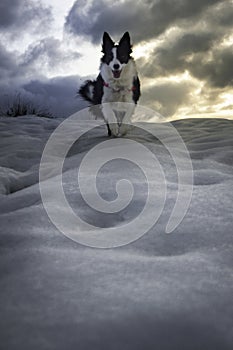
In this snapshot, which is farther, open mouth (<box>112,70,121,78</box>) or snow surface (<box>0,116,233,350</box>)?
open mouth (<box>112,70,121,78</box>)

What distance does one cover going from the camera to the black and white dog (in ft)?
17.6

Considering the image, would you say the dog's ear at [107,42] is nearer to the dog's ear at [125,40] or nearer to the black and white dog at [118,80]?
the black and white dog at [118,80]

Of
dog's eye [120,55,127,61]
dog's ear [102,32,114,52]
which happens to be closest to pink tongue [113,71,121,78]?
dog's eye [120,55,127,61]

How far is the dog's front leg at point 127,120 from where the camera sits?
16.5 feet

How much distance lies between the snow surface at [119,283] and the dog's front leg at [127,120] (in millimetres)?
3166

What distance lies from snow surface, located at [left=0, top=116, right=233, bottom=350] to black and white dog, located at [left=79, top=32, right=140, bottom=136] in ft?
11.8

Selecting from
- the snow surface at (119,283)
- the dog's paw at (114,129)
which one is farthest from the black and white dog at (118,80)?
the snow surface at (119,283)

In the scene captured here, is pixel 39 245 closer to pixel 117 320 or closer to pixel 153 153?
pixel 117 320

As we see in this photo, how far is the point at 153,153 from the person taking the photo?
326 centimetres

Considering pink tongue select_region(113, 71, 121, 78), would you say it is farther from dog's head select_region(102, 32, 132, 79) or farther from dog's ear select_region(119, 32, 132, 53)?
dog's ear select_region(119, 32, 132, 53)

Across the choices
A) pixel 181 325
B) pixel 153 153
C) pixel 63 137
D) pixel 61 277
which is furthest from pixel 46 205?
pixel 63 137

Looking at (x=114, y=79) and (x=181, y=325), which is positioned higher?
(x=114, y=79)

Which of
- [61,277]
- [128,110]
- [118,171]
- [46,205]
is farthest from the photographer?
[128,110]

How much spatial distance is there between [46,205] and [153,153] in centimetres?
164
